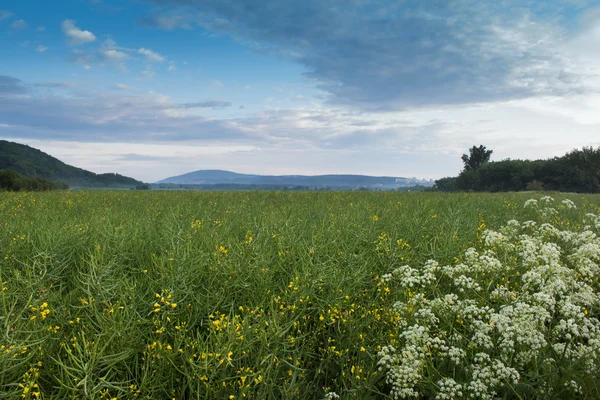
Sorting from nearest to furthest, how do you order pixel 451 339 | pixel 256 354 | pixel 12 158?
1. pixel 256 354
2. pixel 451 339
3. pixel 12 158

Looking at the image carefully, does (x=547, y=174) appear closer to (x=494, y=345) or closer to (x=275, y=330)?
(x=494, y=345)

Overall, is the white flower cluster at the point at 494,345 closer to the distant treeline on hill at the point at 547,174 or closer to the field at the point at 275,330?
the field at the point at 275,330

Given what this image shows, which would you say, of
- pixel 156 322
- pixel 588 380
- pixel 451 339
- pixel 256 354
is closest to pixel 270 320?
pixel 256 354

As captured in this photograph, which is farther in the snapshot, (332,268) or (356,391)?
(332,268)

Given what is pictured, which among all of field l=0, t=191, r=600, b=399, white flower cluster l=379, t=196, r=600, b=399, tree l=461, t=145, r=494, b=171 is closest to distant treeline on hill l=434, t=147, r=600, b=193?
tree l=461, t=145, r=494, b=171

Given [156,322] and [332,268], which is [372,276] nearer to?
[332,268]

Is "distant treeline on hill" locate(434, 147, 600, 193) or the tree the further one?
the tree

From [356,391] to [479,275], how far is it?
291 centimetres

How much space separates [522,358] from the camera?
3467 millimetres

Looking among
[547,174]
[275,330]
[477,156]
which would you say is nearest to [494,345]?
[275,330]

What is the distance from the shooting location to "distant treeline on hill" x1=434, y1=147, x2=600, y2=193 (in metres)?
55.2

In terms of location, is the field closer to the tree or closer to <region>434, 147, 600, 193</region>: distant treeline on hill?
<region>434, 147, 600, 193</region>: distant treeline on hill

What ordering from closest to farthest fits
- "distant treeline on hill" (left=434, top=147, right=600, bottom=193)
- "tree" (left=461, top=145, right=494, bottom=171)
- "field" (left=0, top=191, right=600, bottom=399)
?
"field" (left=0, top=191, right=600, bottom=399) < "distant treeline on hill" (left=434, top=147, right=600, bottom=193) < "tree" (left=461, top=145, right=494, bottom=171)

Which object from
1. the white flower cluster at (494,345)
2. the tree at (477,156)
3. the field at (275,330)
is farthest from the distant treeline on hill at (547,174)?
the field at (275,330)
